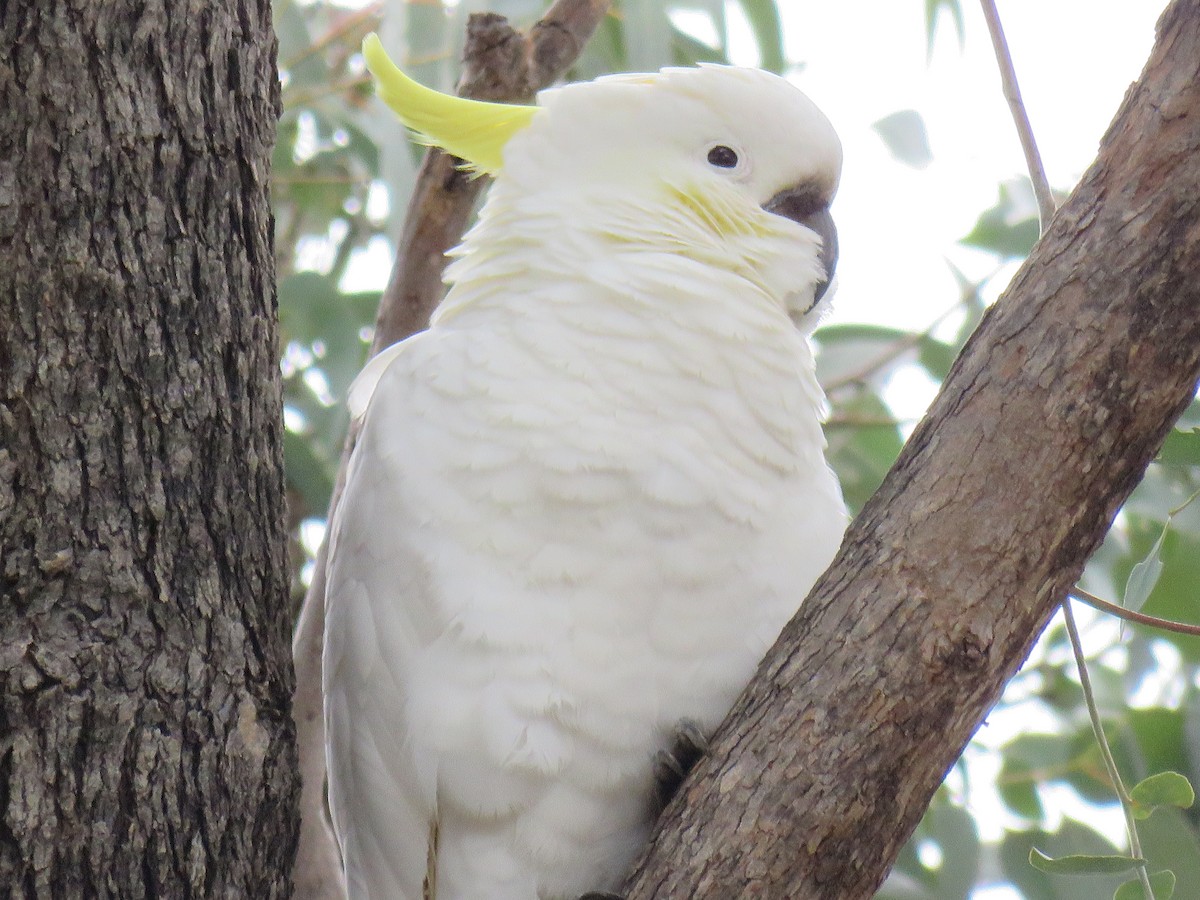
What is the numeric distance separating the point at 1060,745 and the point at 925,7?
4.69 feet

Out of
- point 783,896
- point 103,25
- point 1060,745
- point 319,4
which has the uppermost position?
point 103,25

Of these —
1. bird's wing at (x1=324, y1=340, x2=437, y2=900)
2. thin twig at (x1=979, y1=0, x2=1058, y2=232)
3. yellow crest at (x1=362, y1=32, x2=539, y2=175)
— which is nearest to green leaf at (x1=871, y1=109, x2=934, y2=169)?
yellow crest at (x1=362, y1=32, x2=539, y2=175)

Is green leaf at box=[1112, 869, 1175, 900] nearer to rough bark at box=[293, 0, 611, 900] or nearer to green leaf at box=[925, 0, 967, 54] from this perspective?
rough bark at box=[293, 0, 611, 900]

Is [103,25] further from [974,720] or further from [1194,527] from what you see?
[1194,527]

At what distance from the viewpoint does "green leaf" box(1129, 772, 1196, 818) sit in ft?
3.74

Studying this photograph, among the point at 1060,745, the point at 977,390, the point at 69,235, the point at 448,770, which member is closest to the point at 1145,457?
the point at 977,390

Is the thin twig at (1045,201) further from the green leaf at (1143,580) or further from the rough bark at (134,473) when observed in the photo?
the rough bark at (134,473)

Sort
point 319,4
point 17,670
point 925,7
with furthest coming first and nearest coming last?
point 319,4 < point 925,7 < point 17,670

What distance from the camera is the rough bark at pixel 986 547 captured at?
3.24 feet

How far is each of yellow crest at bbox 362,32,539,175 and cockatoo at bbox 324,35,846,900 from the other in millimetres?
128

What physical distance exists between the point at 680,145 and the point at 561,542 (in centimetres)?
53

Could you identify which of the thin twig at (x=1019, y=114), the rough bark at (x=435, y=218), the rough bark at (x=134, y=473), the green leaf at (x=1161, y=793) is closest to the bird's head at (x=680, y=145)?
the rough bark at (x=435, y=218)

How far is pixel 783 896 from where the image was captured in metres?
0.98

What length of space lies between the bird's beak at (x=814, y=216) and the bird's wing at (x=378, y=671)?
0.49m
